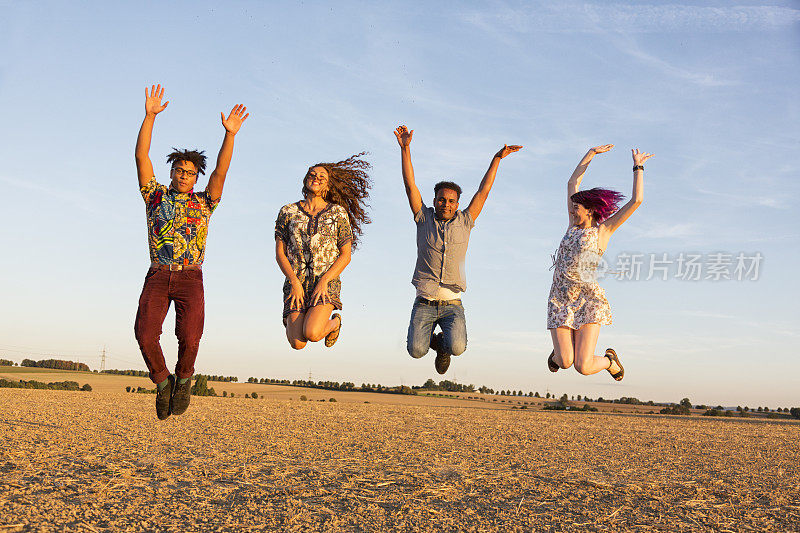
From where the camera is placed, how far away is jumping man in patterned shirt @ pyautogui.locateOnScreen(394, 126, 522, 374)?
8.81 metres

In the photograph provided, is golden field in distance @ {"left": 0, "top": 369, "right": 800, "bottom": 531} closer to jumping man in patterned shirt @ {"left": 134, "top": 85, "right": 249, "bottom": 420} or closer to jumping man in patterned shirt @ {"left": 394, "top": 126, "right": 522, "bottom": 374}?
jumping man in patterned shirt @ {"left": 134, "top": 85, "right": 249, "bottom": 420}

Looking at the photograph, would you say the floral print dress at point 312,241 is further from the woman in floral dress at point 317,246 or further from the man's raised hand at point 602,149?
the man's raised hand at point 602,149

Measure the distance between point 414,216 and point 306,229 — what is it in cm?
143

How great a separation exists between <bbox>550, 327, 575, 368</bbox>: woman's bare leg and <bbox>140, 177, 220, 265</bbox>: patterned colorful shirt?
4666 millimetres

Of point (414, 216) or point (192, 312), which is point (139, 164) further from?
point (414, 216)

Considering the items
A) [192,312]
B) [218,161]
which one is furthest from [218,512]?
[218,161]

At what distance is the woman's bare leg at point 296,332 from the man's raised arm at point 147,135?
7.79 ft

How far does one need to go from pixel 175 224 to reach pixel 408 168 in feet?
9.67

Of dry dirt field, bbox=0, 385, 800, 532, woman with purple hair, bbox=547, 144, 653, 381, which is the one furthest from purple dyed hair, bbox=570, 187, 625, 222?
dry dirt field, bbox=0, 385, 800, 532

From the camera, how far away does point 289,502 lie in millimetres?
9406

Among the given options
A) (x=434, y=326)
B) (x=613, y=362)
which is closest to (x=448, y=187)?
(x=434, y=326)

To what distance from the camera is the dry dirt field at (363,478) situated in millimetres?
8828

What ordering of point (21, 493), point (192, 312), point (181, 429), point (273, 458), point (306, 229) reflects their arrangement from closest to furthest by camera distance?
point (192, 312) < point (306, 229) < point (21, 493) < point (273, 458) < point (181, 429)

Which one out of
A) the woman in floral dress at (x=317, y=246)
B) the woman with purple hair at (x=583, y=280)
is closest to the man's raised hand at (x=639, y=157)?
the woman with purple hair at (x=583, y=280)
